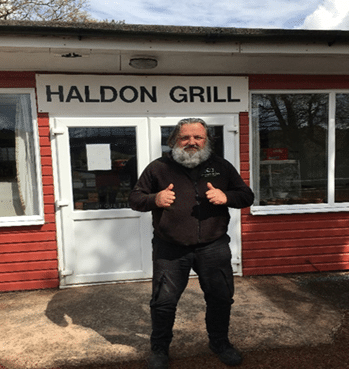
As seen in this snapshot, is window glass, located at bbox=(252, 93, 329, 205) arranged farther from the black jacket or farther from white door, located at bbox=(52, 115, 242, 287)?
the black jacket

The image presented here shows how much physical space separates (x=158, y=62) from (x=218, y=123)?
107 cm

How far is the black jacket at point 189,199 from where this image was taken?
226cm

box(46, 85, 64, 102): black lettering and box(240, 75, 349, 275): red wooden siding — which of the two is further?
box(240, 75, 349, 275): red wooden siding

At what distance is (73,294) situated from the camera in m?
3.80

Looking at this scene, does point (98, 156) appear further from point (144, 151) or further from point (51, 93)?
point (51, 93)

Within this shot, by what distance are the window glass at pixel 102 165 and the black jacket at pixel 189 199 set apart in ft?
5.54

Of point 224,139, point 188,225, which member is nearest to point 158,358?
point 188,225

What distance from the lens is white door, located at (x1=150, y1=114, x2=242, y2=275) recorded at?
4020mm

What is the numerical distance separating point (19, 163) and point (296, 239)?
365cm

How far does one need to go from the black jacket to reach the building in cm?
157

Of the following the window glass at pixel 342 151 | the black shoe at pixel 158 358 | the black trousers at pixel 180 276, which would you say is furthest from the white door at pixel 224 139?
the black shoe at pixel 158 358

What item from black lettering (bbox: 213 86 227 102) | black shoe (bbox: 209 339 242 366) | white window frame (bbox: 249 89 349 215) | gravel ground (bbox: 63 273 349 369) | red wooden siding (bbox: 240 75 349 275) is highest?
black lettering (bbox: 213 86 227 102)

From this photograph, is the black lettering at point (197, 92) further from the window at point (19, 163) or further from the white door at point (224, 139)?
the window at point (19, 163)

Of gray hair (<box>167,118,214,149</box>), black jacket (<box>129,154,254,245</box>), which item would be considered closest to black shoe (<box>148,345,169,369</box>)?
black jacket (<box>129,154,254,245</box>)
